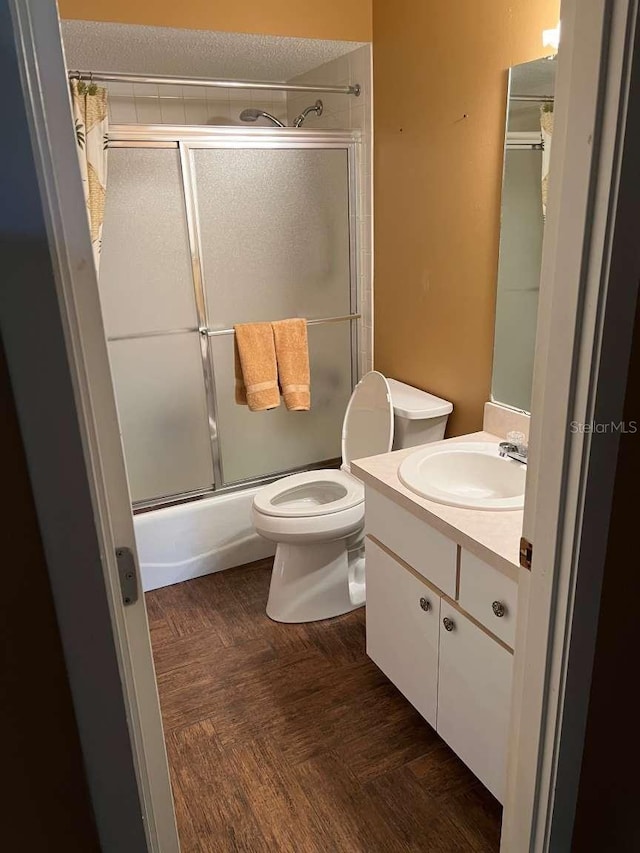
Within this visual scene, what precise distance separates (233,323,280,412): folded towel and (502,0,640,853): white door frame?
1.72m

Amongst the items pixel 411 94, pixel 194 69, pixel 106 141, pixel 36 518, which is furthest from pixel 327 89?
pixel 36 518

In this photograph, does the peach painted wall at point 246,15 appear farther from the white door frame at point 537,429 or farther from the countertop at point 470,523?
the white door frame at point 537,429

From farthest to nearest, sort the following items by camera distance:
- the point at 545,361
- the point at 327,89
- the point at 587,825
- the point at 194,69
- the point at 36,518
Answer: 1. the point at 194,69
2. the point at 327,89
3. the point at 587,825
4. the point at 545,361
5. the point at 36,518

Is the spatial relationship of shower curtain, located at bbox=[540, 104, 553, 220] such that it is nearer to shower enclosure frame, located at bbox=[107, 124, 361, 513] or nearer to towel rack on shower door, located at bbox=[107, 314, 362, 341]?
shower enclosure frame, located at bbox=[107, 124, 361, 513]

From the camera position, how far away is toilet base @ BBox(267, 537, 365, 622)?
7.86ft

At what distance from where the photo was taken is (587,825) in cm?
113

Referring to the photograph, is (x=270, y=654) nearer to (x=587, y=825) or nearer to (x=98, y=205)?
(x=587, y=825)

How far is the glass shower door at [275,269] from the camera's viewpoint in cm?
258

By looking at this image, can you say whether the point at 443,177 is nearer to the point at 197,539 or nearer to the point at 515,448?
the point at 515,448

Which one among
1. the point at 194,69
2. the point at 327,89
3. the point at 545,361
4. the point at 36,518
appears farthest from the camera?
the point at 194,69

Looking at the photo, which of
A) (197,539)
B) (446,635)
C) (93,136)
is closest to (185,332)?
(93,136)

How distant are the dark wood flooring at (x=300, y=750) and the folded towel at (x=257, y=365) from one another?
882 millimetres

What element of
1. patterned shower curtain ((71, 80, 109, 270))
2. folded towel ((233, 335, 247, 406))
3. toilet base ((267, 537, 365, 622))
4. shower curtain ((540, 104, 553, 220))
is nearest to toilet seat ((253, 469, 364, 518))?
toilet base ((267, 537, 365, 622))

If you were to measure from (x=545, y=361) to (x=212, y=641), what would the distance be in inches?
72.2
